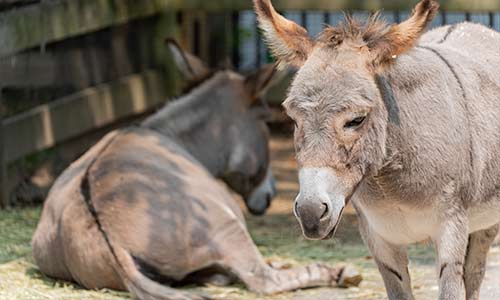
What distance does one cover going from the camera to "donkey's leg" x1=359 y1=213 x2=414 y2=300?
173 inches

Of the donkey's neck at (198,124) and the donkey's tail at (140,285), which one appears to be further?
the donkey's neck at (198,124)

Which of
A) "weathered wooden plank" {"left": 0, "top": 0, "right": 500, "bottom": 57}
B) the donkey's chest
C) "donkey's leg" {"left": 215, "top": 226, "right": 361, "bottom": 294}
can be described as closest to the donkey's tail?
"donkey's leg" {"left": 215, "top": 226, "right": 361, "bottom": 294}

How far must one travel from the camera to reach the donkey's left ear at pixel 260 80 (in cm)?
722

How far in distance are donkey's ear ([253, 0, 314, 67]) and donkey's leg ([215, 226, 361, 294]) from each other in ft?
5.89

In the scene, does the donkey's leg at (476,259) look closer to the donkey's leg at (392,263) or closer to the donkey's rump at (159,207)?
the donkey's leg at (392,263)

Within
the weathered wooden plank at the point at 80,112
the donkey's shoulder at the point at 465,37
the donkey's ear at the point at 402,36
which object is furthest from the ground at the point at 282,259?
the donkey's ear at the point at 402,36

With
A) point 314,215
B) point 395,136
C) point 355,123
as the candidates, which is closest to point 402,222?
point 395,136

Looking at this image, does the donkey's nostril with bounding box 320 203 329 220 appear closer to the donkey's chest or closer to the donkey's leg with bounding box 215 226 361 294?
the donkey's chest

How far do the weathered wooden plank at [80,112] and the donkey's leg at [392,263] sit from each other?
3.59 metres

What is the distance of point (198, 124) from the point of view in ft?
23.3

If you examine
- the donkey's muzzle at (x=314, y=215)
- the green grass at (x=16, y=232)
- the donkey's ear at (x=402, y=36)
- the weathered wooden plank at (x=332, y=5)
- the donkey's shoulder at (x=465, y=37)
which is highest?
the donkey's ear at (x=402, y=36)

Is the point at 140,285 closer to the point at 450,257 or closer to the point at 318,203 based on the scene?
the point at 450,257

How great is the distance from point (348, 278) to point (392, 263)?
1521mm

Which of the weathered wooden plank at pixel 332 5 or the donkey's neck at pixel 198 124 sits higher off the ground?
the weathered wooden plank at pixel 332 5
